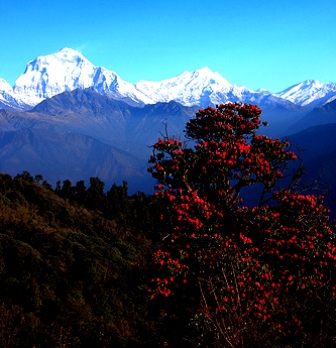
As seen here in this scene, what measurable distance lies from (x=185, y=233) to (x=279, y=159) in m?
5.00

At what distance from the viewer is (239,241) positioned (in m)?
13.7

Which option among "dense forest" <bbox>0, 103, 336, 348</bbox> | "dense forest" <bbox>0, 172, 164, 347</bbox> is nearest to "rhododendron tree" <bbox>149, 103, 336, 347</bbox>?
"dense forest" <bbox>0, 103, 336, 348</bbox>

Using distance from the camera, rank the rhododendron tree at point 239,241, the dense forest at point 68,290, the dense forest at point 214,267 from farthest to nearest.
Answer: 1. the dense forest at point 68,290
2. the rhododendron tree at point 239,241
3. the dense forest at point 214,267

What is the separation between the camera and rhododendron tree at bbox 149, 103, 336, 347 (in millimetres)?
12664

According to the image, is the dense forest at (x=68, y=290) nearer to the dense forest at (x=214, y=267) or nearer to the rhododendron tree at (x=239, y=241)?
the dense forest at (x=214, y=267)

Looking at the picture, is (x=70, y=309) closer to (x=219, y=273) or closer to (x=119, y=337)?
(x=119, y=337)

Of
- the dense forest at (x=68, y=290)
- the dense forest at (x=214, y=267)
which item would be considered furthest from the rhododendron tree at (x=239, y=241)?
the dense forest at (x=68, y=290)

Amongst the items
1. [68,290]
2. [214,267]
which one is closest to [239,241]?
[214,267]

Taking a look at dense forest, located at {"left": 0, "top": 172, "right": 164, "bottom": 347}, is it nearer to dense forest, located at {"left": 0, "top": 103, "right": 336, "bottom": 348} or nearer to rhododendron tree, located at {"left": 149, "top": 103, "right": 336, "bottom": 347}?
dense forest, located at {"left": 0, "top": 103, "right": 336, "bottom": 348}

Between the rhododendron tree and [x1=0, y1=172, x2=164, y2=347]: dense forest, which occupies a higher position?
the rhododendron tree

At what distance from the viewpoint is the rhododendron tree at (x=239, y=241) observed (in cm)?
1266

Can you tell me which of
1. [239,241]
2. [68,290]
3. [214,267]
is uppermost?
[239,241]

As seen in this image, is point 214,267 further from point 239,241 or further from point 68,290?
point 68,290

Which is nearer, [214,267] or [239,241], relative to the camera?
[214,267]
